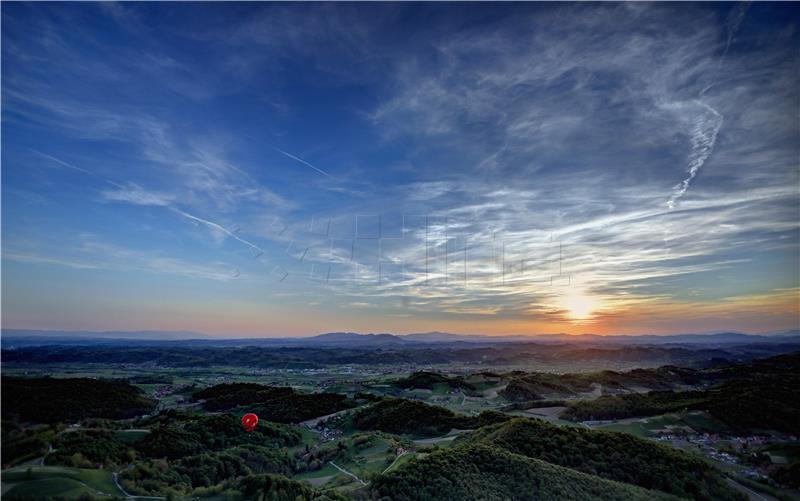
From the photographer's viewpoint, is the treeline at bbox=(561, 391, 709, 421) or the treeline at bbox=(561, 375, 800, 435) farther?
the treeline at bbox=(561, 391, 709, 421)

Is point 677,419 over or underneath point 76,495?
underneath

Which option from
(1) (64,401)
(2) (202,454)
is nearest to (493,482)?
(2) (202,454)

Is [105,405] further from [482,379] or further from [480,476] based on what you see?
[482,379]

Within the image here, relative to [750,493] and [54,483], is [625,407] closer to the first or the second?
[750,493]

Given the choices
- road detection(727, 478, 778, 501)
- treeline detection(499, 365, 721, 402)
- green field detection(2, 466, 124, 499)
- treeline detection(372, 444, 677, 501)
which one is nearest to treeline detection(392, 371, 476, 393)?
treeline detection(499, 365, 721, 402)

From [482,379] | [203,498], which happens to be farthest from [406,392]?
[203,498]

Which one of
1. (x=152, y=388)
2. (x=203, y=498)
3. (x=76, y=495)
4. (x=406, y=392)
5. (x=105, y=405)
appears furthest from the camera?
(x=406, y=392)

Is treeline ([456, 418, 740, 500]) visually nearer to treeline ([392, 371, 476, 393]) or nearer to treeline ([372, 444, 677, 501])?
treeline ([372, 444, 677, 501])
